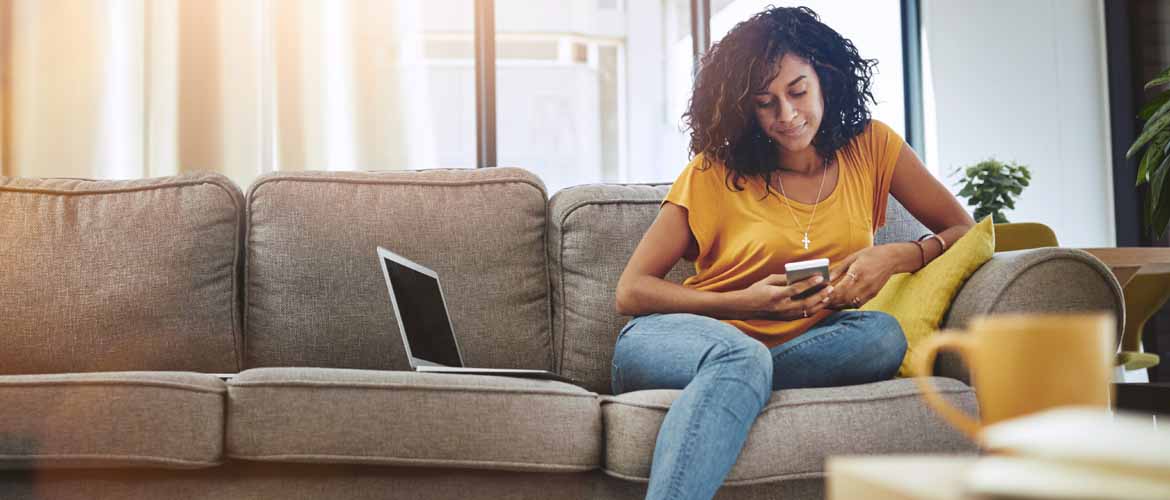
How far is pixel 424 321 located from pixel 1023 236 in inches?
64.9

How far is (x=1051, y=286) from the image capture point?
156cm

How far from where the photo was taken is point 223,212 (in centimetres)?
212

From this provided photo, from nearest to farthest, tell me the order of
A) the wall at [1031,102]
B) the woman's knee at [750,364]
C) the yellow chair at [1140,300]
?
the woman's knee at [750,364] < the yellow chair at [1140,300] < the wall at [1031,102]

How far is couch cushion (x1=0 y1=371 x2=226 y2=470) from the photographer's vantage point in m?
1.45

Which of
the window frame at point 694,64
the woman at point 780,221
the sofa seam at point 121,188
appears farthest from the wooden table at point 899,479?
the window frame at point 694,64

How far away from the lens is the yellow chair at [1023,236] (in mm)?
2521

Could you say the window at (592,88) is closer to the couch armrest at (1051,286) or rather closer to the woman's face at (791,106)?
the woman's face at (791,106)

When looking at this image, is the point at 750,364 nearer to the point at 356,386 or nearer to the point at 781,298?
the point at 781,298

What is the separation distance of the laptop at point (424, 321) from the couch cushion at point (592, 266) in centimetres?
22

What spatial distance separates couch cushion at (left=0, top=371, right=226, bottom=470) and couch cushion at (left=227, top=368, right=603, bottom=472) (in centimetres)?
5

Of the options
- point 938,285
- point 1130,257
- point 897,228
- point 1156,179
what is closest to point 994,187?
point 1156,179

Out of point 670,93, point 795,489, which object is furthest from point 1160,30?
A: point 795,489

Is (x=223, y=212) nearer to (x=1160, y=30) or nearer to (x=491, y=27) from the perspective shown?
(x=491, y=27)

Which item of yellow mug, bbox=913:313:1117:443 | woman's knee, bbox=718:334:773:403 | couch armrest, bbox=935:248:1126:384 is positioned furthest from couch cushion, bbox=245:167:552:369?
yellow mug, bbox=913:313:1117:443
